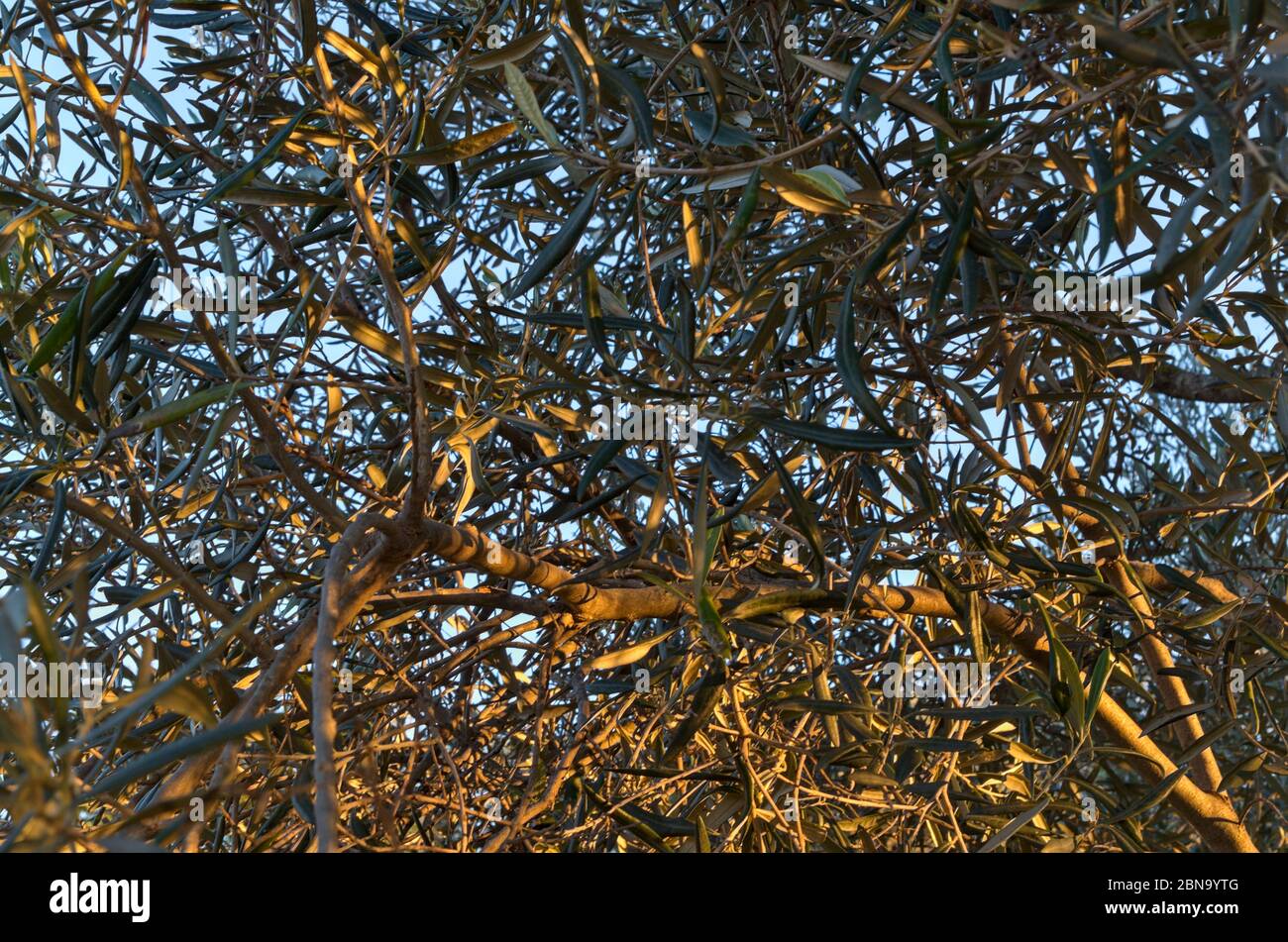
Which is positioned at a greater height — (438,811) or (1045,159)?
(1045,159)

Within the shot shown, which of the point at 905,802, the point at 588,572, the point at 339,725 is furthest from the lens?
the point at 905,802

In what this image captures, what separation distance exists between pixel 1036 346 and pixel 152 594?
1.17 metres

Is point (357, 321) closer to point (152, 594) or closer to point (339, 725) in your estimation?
point (152, 594)

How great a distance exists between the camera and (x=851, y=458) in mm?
1425

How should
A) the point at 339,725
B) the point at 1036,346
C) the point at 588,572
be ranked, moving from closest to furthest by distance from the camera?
the point at 588,572
the point at 339,725
the point at 1036,346

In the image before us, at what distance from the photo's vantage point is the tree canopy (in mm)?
920

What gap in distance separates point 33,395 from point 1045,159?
3.89 feet

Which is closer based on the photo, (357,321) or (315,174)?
(357,321)

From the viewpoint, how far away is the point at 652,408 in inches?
42.1

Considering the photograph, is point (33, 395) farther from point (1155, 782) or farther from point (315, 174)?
point (1155, 782)

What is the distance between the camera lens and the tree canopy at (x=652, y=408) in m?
0.92
